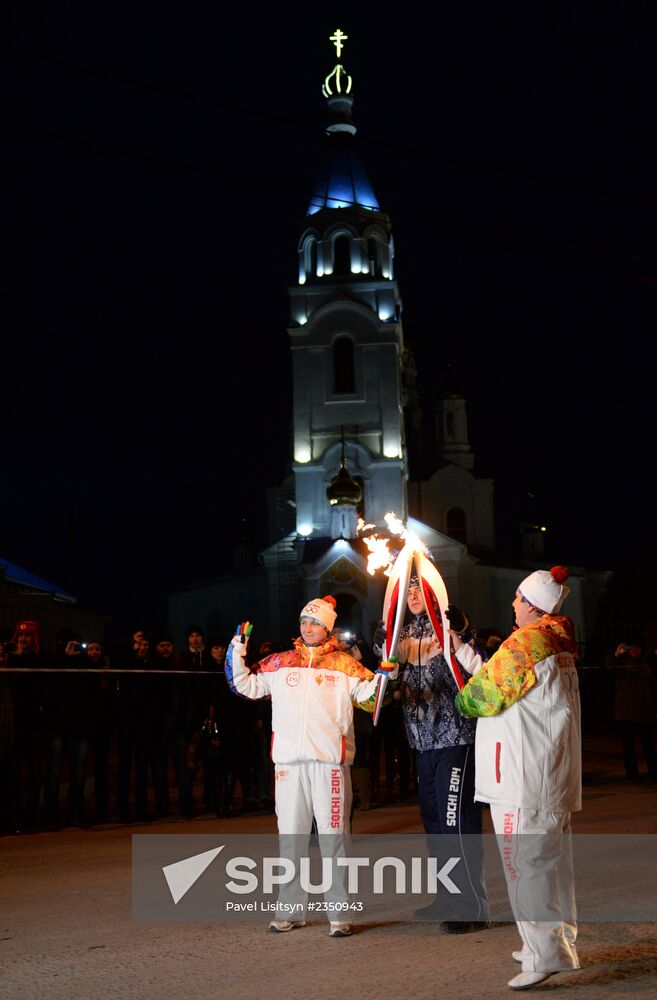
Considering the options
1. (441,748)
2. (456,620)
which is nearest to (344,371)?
(456,620)

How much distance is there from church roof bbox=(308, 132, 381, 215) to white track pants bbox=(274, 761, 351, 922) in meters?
49.5

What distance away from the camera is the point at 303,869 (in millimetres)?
7078

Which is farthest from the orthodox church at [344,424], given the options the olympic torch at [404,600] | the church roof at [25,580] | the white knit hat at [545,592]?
the white knit hat at [545,592]

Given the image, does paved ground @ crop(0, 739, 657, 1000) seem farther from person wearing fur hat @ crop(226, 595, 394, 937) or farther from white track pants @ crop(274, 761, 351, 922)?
person wearing fur hat @ crop(226, 595, 394, 937)

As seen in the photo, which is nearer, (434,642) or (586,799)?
(434,642)

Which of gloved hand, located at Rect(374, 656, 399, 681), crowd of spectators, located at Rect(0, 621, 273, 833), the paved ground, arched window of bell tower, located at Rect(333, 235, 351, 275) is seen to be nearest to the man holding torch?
the paved ground

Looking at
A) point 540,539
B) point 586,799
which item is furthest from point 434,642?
point 540,539

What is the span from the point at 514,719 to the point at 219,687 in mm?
7813

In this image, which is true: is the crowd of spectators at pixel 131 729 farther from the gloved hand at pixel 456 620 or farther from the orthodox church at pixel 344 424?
the orthodox church at pixel 344 424

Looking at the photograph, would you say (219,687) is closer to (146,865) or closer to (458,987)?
(146,865)

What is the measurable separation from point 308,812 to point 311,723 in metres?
0.55

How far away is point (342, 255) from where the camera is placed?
2143 inches

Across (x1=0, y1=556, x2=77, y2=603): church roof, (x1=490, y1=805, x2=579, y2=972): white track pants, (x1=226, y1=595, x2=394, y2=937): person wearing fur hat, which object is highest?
(x1=0, y1=556, x2=77, y2=603): church roof

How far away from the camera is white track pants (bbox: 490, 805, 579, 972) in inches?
227
